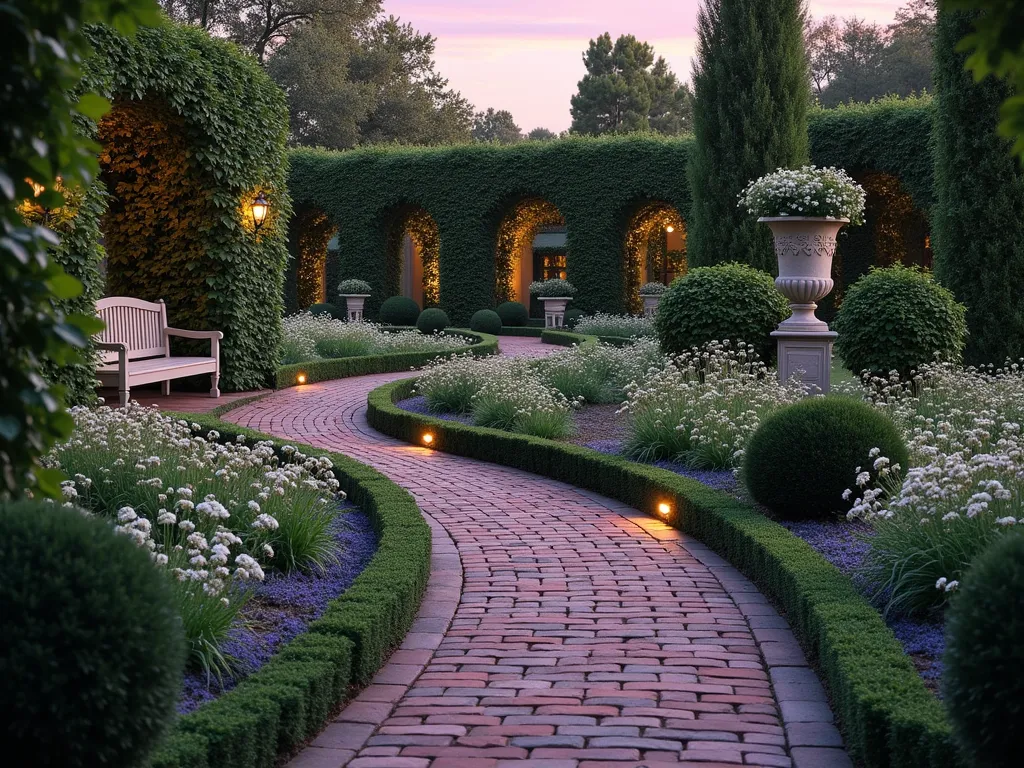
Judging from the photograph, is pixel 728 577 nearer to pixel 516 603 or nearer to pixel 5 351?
pixel 516 603

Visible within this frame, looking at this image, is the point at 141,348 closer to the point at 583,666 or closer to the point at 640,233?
the point at 583,666

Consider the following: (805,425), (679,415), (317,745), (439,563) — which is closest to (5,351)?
(317,745)

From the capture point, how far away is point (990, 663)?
7.66 feet

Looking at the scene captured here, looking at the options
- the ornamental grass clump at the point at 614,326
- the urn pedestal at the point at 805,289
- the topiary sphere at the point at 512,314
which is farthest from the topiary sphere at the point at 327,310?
the urn pedestal at the point at 805,289

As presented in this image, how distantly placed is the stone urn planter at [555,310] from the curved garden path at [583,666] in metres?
18.4

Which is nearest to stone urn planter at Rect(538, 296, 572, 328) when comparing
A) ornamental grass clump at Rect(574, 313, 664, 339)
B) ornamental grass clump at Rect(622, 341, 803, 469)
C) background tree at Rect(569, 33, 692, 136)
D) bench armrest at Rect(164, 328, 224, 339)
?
ornamental grass clump at Rect(574, 313, 664, 339)

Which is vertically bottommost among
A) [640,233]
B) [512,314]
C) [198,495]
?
[198,495]

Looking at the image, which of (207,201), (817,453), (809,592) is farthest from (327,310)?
(809,592)

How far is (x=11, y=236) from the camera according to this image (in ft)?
6.81

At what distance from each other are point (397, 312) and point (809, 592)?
22.2 meters

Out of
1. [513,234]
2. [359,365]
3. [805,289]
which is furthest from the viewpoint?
[513,234]

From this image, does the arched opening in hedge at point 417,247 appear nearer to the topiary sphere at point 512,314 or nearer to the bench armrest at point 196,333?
the topiary sphere at point 512,314

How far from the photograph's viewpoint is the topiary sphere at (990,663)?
7.53ft

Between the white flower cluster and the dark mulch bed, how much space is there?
5966mm
